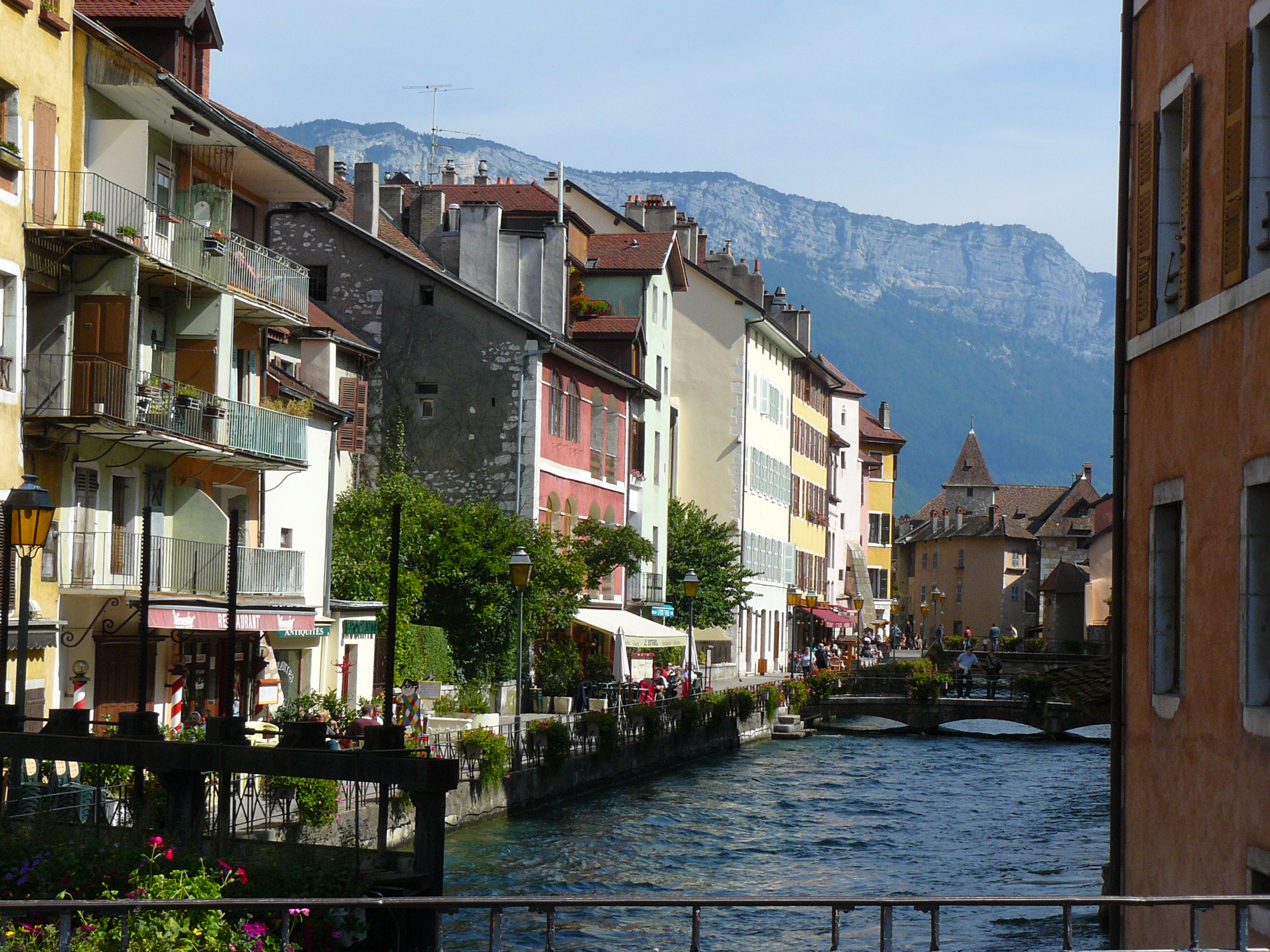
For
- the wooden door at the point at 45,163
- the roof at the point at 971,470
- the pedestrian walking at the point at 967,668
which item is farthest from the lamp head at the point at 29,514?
the roof at the point at 971,470

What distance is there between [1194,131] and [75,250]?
56.6 feet

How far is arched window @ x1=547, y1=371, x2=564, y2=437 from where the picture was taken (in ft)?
144

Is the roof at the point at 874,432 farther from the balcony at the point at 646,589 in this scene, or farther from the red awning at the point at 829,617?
the balcony at the point at 646,589

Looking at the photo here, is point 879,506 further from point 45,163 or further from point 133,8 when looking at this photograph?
point 45,163

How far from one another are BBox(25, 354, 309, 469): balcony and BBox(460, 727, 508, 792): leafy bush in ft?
20.3

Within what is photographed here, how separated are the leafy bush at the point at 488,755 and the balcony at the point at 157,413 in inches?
243

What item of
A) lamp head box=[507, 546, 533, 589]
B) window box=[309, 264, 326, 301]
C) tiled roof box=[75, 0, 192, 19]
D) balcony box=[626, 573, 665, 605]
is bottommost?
balcony box=[626, 573, 665, 605]

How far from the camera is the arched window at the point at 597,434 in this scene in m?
47.8

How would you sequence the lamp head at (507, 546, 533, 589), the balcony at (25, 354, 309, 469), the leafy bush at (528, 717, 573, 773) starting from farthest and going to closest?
the leafy bush at (528, 717, 573, 773)
the lamp head at (507, 546, 533, 589)
the balcony at (25, 354, 309, 469)

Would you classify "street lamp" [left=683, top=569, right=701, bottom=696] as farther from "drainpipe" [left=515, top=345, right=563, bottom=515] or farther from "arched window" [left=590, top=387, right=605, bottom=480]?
"arched window" [left=590, top=387, right=605, bottom=480]

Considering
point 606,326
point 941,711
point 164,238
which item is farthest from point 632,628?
point 164,238

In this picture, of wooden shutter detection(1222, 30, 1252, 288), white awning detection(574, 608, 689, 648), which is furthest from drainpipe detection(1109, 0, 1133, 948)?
white awning detection(574, 608, 689, 648)

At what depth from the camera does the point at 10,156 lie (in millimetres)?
23078

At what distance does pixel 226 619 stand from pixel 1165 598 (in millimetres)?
18559
